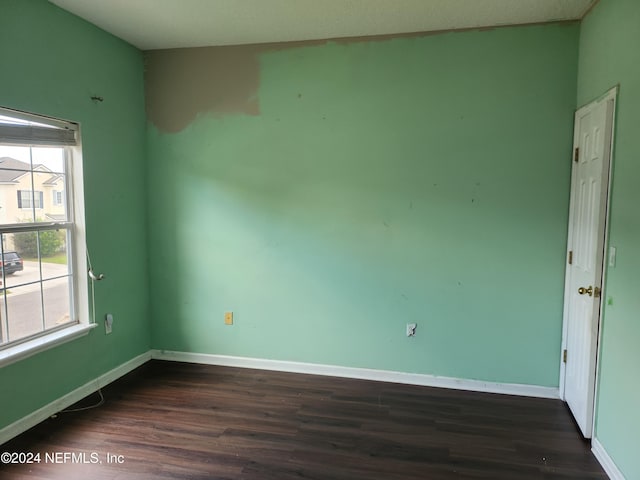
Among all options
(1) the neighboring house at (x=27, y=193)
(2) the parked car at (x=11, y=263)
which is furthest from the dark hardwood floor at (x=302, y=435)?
(1) the neighboring house at (x=27, y=193)

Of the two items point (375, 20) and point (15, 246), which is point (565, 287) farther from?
point (15, 246)

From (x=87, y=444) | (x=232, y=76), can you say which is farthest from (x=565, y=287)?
(x=87, y=444)

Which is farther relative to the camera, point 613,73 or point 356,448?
point 356,448

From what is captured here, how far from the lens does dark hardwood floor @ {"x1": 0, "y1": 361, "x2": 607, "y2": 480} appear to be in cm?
227

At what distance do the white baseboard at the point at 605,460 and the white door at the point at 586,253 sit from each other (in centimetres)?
14

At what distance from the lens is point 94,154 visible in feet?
10.2

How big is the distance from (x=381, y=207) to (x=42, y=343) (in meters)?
2.55

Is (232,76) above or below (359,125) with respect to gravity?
above

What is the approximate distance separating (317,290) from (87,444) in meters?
1.87

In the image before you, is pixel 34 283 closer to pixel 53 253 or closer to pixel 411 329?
pixel 53 253

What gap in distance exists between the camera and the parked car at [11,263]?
8.26 ft

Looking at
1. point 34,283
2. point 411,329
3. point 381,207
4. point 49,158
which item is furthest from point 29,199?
point 411,329

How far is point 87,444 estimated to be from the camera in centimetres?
249

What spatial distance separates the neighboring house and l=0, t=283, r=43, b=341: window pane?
310mm
